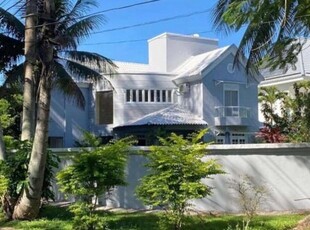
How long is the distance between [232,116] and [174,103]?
13.7 feet

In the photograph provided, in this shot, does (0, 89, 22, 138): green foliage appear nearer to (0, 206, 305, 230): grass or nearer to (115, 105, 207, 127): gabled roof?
(115, 105, 207, 127): gabled roof

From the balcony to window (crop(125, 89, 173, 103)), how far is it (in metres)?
3.60

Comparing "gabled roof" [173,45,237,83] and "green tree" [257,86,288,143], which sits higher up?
"gabled roof" [173,45,237,83]

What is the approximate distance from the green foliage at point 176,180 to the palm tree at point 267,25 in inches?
142

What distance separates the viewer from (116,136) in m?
34.0

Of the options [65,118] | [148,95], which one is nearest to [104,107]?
[65,118]

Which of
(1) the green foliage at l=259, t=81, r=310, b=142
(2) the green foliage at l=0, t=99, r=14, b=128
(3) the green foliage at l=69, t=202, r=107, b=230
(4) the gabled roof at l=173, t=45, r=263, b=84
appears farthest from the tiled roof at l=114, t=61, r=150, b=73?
(3) the green foliage at l=69, t=202, r=107, b=230

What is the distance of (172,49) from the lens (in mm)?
36688

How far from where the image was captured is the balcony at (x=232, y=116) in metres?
34.0

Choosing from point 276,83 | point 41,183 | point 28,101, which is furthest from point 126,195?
point 276,83

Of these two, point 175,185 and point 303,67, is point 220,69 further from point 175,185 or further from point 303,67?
point 175,185

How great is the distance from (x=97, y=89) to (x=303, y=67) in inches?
546

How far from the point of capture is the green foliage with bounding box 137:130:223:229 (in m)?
9.82

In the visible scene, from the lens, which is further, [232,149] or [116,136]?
[116,136]
